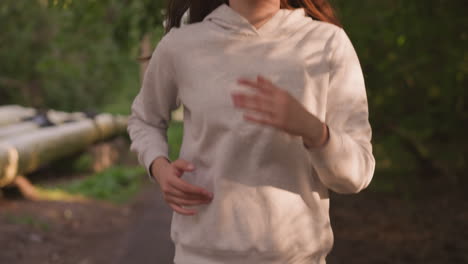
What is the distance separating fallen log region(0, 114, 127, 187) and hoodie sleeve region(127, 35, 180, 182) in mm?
6868

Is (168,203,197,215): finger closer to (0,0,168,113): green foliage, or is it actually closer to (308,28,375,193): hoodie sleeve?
(308,28,375,193): hoodie sleeve

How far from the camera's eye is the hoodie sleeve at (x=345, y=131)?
1619mm

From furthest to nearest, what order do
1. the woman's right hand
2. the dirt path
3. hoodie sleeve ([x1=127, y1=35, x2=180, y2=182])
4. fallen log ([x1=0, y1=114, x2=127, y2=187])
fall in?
fallen log ([x1=0, y1=114, x2=127, y2=187]), the dirt path, hoodie sleeve ([x1=127, y1=35, x2=180, y2=182]), the woman's right hand

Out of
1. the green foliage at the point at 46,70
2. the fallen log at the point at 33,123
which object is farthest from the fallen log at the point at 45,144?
the green foliage at the point at 46,70

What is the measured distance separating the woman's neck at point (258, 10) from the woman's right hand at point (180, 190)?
44cm

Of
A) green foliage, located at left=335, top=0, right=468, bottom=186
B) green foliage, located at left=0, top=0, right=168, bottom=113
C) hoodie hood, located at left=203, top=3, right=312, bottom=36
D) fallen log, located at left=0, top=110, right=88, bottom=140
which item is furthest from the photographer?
green foliage, located at left=0, top=0, right=168, bottom=113

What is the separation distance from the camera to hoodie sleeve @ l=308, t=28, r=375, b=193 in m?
1.62

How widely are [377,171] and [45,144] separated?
23.0 feet

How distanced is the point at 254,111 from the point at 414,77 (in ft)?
21.0

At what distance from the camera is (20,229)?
744cm

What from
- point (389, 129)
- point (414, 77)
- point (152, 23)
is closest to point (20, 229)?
point (152, 23)

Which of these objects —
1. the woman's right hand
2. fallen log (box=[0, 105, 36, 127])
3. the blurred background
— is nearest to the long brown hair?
the woman's right hand

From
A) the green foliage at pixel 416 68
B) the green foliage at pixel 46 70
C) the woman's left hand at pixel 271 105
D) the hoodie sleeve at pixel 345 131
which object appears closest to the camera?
the woman's left hand at pixel 271 105

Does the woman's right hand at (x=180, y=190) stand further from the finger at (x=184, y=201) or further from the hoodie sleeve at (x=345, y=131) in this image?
the hoodie sleeve at (x=345, y=131)
